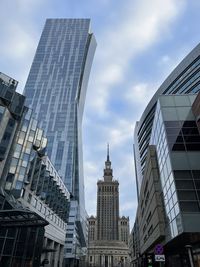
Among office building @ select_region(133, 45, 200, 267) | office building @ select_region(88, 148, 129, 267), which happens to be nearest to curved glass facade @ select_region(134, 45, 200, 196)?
office building @ select_region(133, 45, 200, 267)

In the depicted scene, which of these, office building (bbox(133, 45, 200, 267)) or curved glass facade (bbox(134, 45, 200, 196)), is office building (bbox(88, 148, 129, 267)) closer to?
curved glass facade (bbox(134, 45, 200, 196))

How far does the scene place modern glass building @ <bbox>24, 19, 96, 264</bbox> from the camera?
114m

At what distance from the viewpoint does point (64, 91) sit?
144500mm

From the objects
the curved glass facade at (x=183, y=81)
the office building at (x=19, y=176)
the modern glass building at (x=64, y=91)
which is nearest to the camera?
the office building at (x=19, y=176)

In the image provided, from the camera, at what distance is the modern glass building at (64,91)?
114m

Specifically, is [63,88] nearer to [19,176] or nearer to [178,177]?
[19,176]

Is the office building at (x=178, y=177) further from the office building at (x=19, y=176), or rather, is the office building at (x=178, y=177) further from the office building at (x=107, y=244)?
the office building at (x=107, y=244)

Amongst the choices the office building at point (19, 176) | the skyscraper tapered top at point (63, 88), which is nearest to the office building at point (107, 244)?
the skyscraper tapered top at point (63, 88)

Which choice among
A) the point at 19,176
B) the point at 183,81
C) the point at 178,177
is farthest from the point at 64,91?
the point at 178,177

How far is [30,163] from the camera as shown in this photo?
1732 inches

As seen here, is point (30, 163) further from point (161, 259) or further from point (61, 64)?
point (61, 64)

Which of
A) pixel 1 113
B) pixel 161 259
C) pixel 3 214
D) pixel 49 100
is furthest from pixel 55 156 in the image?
pixel 161 259

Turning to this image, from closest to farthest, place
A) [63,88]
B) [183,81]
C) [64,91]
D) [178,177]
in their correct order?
[178,177]
[183,81]
[64,91]
[63,88]

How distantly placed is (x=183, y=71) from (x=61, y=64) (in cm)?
10701
